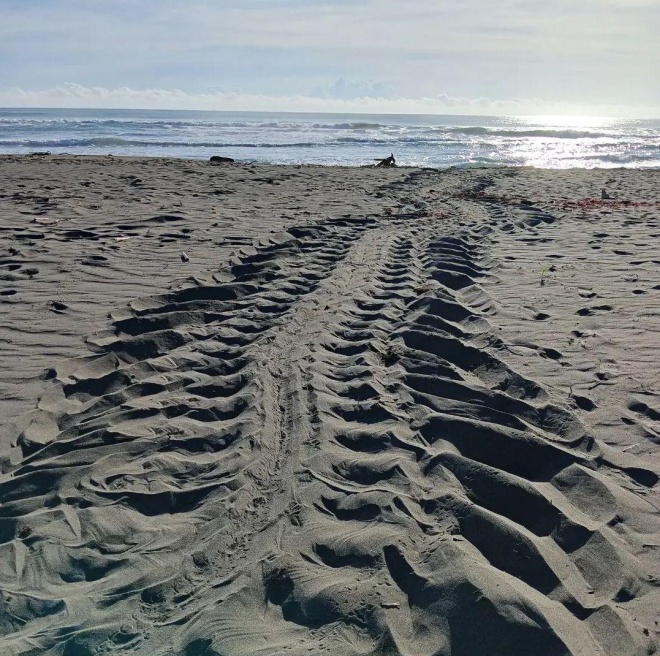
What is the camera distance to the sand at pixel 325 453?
211 cm

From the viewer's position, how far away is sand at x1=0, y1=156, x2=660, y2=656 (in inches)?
82.9

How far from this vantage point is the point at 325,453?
3055 mm

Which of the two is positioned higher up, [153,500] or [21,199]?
[21,199]

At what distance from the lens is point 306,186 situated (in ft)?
43.0

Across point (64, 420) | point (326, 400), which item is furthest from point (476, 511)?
point (64, 420)

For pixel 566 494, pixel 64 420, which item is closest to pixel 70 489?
pixel 64 420

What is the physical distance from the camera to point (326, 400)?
359 cm

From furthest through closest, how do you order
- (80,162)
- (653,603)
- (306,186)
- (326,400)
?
(80,162) < (306,186) < (326,400) < (653,603)

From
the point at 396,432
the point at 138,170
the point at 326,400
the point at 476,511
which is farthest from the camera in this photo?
the point at 138,170

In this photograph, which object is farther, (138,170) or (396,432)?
(138,170)

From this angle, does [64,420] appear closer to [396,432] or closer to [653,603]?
[396,432]

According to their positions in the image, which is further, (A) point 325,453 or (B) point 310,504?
(A) point 325,453

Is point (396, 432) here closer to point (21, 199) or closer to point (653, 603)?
point (653, 603)

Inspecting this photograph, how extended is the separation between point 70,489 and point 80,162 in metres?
16.8
